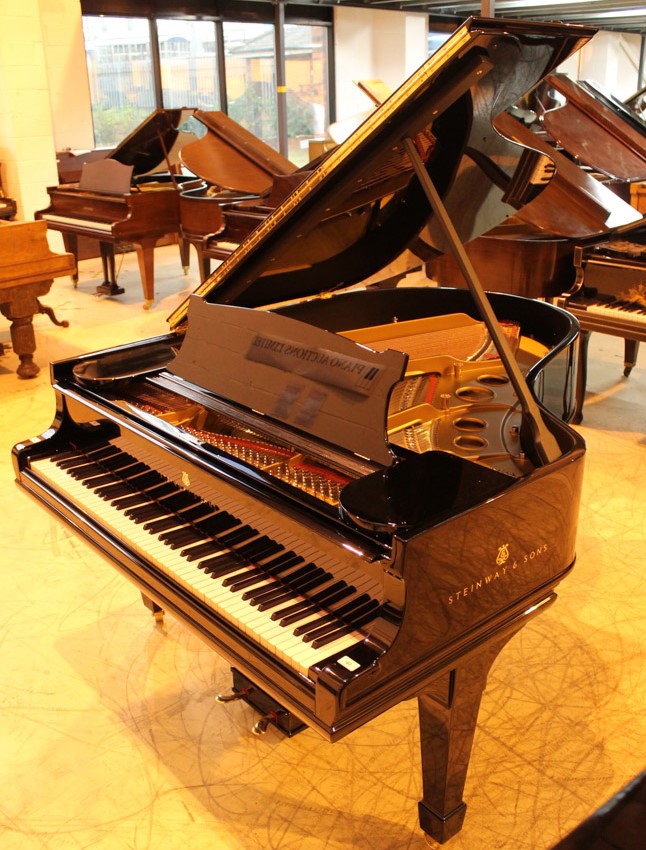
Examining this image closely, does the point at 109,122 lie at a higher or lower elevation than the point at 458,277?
higher

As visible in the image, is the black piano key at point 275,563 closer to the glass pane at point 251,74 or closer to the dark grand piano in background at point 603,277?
the dark grand piano in background at point 603,277

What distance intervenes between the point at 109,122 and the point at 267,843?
1077 centimetres

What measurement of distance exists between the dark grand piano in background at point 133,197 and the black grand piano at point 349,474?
4.31 m

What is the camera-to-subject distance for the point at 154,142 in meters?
7.07

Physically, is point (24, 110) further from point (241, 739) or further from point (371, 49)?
point (241, 739)

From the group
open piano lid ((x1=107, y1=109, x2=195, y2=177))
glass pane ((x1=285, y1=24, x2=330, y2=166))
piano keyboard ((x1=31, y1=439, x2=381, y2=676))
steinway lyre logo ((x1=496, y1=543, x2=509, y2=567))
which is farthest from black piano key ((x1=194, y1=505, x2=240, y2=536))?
glass pane ((x1=285, y1=24, x2=330, y2=166))

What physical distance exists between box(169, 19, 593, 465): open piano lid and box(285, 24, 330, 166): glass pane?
10820mm

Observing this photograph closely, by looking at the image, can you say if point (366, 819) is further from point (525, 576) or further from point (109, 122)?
point (109, 122)

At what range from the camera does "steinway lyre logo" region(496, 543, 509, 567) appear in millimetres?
1661

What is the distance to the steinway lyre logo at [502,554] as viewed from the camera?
166 cm

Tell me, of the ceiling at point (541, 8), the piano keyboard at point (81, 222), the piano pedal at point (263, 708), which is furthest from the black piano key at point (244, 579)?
the ceiling at point (541, 8)

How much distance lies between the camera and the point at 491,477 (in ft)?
5.60

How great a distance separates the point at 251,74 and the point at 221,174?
684 cm

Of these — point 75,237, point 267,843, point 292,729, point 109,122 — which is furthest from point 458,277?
point 109,122
